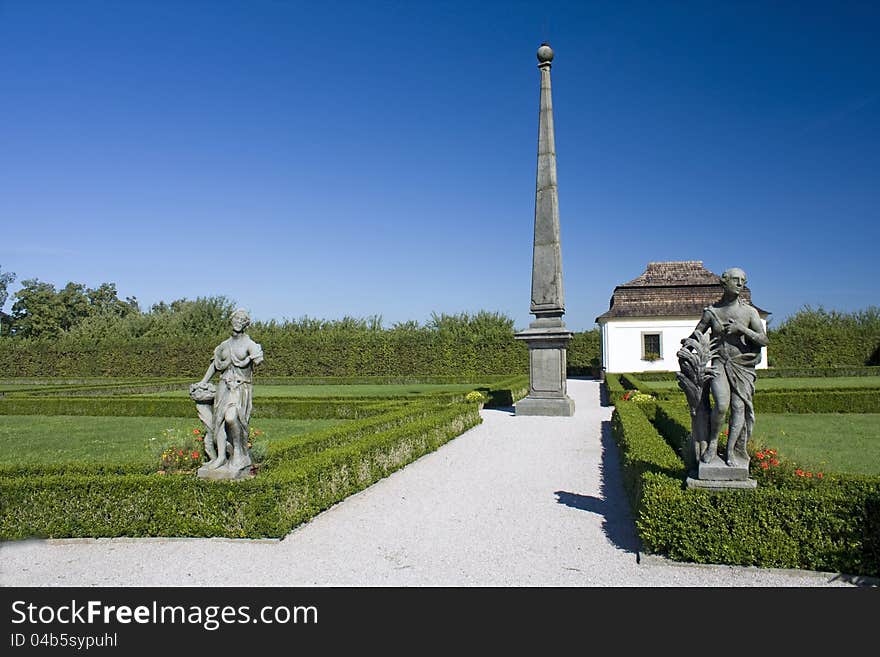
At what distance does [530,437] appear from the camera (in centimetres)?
1283

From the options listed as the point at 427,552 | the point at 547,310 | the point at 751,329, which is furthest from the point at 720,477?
the point at 547,310

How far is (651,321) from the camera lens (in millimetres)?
33438

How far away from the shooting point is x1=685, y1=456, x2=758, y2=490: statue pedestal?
5.46 meters

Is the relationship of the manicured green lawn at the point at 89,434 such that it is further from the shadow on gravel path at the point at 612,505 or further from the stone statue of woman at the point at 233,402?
the shadow on gravel path at the point at 612,505

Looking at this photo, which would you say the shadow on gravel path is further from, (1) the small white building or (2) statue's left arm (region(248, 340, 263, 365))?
(1) the small white building

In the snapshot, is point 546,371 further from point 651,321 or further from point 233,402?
point 651,321

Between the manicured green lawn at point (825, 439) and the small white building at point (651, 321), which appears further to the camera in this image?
the small white building at point (651, 321)

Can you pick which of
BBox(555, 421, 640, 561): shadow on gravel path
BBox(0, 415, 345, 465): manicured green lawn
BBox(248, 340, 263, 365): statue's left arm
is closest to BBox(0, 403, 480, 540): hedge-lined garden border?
BBox(248, 340, 263, 365): statue's left arm

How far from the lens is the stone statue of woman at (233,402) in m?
6.65

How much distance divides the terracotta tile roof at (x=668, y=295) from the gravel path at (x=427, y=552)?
88.9 ft

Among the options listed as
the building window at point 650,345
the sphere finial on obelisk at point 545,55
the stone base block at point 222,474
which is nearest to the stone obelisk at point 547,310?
the sphere finial on obelisk at point 545,55

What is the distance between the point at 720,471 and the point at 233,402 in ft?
17.0

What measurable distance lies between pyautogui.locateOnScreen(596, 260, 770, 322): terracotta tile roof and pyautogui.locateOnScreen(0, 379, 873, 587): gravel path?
27097 millimetres
